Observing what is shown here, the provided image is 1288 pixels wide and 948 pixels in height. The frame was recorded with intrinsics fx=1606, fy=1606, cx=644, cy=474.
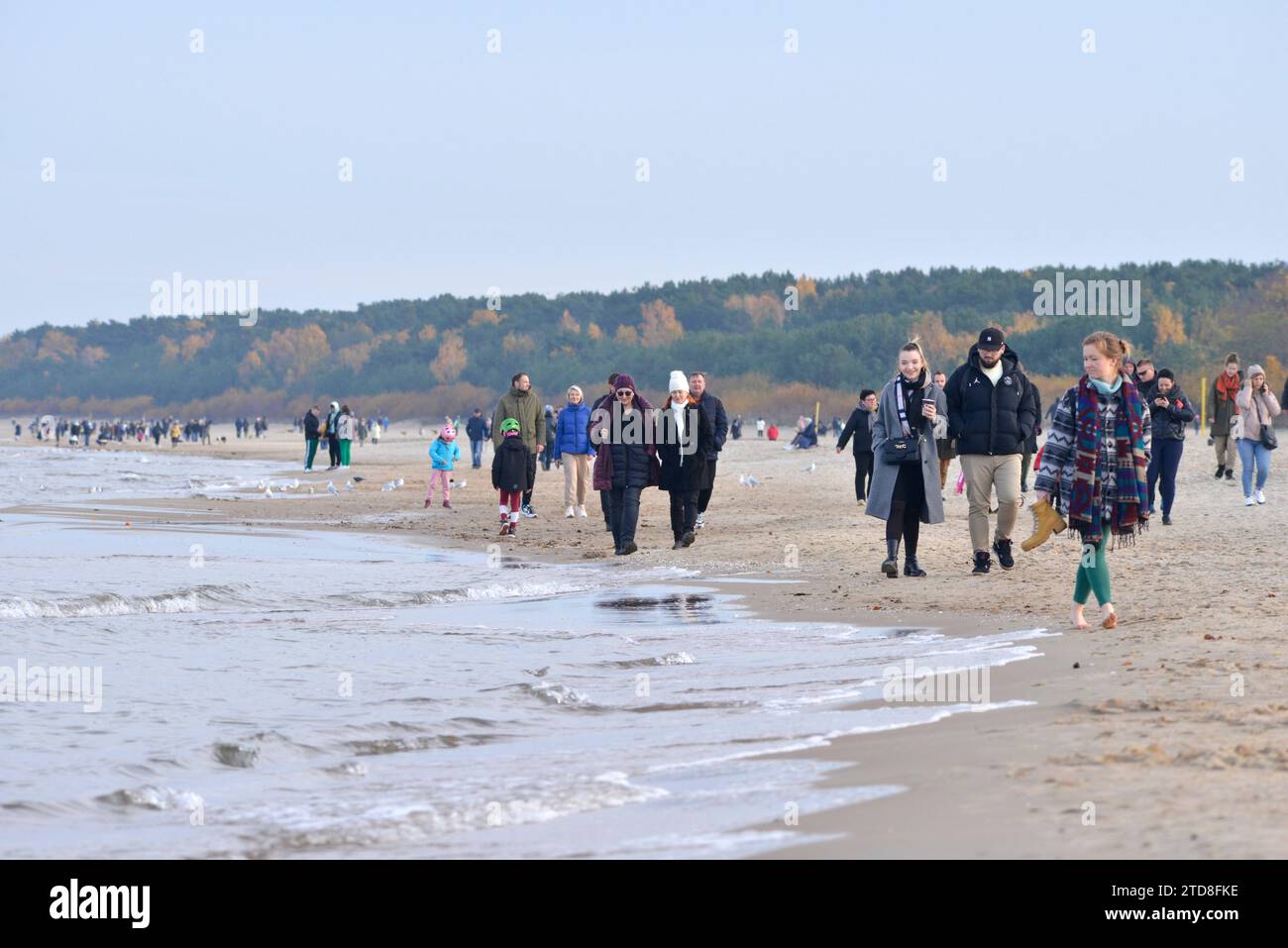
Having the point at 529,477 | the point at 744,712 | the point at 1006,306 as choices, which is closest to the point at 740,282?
the point at 1006,306

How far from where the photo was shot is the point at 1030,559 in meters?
14.4

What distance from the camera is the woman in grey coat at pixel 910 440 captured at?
12.8m

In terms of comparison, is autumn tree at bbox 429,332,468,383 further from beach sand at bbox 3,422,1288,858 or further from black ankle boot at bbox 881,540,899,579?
black ankle boot at bbox 881,540,899,579

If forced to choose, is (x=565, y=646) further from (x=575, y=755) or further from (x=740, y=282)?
(x=740, y=282)

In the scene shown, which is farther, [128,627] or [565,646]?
[128,627]

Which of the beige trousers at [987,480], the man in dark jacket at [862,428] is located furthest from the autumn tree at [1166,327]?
the beige trousers at [987,480]

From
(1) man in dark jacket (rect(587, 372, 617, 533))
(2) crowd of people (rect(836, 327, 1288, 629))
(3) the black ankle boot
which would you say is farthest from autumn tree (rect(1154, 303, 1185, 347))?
(3) the black ankle boot

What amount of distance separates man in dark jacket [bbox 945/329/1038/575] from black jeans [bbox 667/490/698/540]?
4707 millimetres

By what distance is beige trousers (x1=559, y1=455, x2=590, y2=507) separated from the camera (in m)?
21.9

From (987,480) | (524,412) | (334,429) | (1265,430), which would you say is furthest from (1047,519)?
(334,429)

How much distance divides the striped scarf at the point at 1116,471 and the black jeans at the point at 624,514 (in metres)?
7.50

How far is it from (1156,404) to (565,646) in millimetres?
9465

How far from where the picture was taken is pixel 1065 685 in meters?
7.76

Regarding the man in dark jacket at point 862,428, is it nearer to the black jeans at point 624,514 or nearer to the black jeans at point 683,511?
the black jeans at point 683,511
